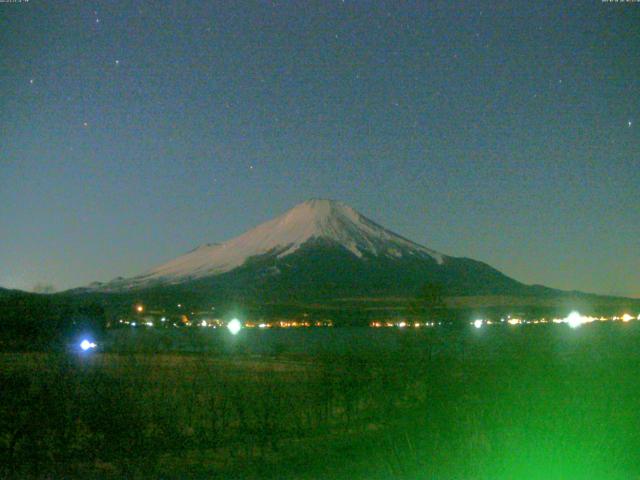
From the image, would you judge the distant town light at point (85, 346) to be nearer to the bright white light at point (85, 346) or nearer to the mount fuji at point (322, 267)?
the bright white light at point (85, 346)

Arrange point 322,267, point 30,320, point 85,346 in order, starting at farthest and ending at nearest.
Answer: point 322,267 → point 30,320 → point 85,346

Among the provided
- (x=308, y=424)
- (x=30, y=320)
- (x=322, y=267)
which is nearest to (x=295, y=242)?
(x=322, y=267)

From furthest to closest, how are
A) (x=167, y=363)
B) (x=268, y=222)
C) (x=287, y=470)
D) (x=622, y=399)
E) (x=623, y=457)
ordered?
(x=268, y=222), (x=167, y=363), (x=622, y=399), (x=287, y=470), (x=623, y=457)

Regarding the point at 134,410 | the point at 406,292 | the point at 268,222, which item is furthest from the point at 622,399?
the point at 268,222

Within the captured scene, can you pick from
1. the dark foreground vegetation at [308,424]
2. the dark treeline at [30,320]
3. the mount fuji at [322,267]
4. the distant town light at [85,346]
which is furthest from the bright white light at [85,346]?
the mount fuji at [322,267]

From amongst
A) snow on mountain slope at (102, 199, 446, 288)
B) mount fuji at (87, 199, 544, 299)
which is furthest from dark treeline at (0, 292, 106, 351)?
snow on mountain slope at (102, 199, 446, 288)

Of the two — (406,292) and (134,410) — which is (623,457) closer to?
(134,410)

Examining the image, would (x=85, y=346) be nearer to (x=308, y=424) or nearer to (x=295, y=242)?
(x=308, y=424)
